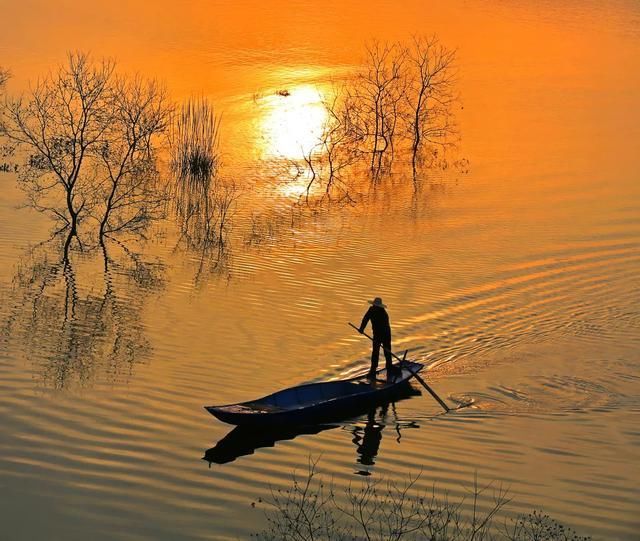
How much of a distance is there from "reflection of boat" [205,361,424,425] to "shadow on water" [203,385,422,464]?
18cm

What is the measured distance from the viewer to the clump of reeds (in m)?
44.3

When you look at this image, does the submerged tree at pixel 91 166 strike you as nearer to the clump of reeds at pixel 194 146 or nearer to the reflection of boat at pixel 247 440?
the clump of reeds at pixel 194 146

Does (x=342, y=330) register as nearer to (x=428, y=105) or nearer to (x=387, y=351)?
(x=387, y=351)

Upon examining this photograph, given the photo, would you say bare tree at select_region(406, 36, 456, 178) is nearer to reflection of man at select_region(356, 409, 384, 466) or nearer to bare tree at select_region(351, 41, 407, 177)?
bare tree at select_region(351, 41, 407, 177)

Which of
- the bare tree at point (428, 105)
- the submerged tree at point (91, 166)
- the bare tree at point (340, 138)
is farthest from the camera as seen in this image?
the bare tree at point (428, 105)

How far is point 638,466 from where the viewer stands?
62.5 feet

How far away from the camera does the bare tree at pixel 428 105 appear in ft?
165

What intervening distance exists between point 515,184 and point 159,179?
1369 cm

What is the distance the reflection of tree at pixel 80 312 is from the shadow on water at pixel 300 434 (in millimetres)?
4438

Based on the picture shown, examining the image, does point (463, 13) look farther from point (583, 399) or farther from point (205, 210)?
point (583, 399)

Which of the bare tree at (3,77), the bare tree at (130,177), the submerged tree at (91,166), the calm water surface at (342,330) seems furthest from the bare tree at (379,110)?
the bare tree at (3,77)

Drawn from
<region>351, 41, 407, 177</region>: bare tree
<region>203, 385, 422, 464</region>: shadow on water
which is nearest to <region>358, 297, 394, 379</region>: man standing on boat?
<region>203, 385, 422, 464</region>: shadow on water

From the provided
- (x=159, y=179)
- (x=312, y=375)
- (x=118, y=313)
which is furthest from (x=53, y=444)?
(x=159, y=179)

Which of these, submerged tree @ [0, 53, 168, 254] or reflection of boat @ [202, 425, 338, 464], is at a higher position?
submerged tree @ [0, 53, 168, 254]
